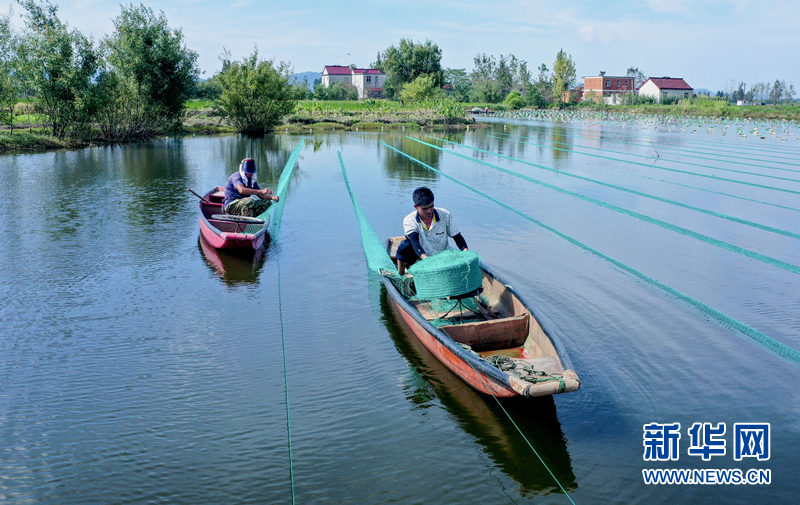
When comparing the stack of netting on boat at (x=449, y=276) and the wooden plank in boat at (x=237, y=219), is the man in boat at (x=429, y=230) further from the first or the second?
the wooden plank in boat at (x=237, y=219)

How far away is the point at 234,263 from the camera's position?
9.56 m

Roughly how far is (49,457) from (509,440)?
347 centimetres

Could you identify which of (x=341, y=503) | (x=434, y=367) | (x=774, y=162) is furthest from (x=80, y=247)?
(x=774, y=162)

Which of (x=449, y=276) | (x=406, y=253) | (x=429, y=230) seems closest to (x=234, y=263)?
(x=406, y=253)

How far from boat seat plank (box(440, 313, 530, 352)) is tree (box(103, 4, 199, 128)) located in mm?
27240

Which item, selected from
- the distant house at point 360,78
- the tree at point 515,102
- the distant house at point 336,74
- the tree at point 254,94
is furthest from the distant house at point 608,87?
the tree at point 254,94

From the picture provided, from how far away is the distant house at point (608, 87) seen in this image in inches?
3570

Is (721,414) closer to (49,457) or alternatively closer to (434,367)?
(434,367)

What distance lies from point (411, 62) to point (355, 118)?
26.8 metres

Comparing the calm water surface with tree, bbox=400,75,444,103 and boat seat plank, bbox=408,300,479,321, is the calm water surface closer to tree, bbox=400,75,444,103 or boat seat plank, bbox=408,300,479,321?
boat seat plank, bbox=408,300,479,321

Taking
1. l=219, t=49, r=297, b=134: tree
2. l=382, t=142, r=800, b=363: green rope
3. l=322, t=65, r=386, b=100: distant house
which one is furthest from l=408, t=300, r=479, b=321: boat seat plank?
l=322, t=65, r=386, b=100: distant house

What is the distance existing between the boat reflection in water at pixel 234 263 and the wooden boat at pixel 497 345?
9.39ft

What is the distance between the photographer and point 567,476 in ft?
14.0

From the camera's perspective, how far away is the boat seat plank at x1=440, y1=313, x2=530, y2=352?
18.4 feet
